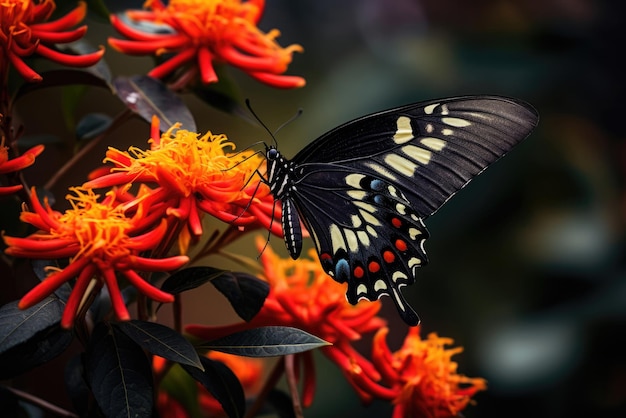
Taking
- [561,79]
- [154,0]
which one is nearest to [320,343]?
[154,0]

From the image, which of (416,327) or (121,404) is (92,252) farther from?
(416,327)

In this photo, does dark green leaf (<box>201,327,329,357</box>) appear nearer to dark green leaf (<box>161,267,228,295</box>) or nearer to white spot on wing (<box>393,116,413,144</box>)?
dark green leaf (<box>161,267,228,295</box>)

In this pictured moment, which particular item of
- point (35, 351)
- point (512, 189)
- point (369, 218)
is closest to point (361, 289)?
point (369, 218)

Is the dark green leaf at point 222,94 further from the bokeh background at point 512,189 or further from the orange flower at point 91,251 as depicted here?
the bokeh background at point 512,189

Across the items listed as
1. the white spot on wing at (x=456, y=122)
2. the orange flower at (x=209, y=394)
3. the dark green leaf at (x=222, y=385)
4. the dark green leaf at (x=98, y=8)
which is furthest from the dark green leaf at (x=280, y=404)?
the dark green leaf at (x=98, y=8)

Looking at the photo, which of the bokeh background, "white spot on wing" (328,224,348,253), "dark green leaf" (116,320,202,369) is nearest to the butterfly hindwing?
"white spot on wing" (328,224,348,253)

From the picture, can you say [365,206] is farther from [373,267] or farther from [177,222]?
[177,222]

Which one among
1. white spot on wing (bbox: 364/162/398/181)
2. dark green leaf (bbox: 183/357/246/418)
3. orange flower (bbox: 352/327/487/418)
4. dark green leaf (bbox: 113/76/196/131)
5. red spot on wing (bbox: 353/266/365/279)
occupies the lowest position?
orange flower (bbox: 352/327/487/418)
